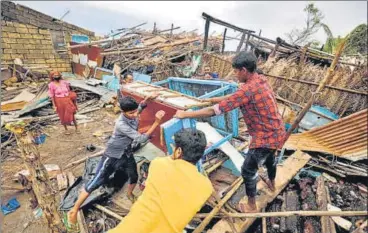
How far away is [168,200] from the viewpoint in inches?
69.9

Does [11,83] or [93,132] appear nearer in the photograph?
[93,132]

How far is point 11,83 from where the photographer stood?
11047 mm

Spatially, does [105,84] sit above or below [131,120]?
below

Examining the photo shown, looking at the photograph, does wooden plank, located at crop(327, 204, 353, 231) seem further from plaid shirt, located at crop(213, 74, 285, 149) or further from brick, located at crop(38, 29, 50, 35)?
brick, located at crop(38, 29, 50, 35)

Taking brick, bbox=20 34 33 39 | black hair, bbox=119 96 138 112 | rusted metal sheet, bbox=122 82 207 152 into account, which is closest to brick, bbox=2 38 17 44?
brick, bbox=20 34 33 39

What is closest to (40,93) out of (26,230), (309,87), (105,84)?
(105,84)

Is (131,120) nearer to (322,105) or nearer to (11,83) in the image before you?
(322,105)

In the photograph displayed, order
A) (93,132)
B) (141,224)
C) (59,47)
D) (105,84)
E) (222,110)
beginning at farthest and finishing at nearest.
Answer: (59,47) → (105,84) → (93,132) → (222,110) → (141,224)

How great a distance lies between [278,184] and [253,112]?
1.55m

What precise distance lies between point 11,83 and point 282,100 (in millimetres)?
10709

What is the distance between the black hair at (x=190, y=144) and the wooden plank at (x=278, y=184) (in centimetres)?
149

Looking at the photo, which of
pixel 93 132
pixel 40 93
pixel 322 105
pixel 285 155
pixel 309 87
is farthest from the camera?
pixel 40 93

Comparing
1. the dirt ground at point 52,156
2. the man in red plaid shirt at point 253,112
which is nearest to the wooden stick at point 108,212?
the dirt ground at point 52,156

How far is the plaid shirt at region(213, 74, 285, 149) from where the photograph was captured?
8.64ft
